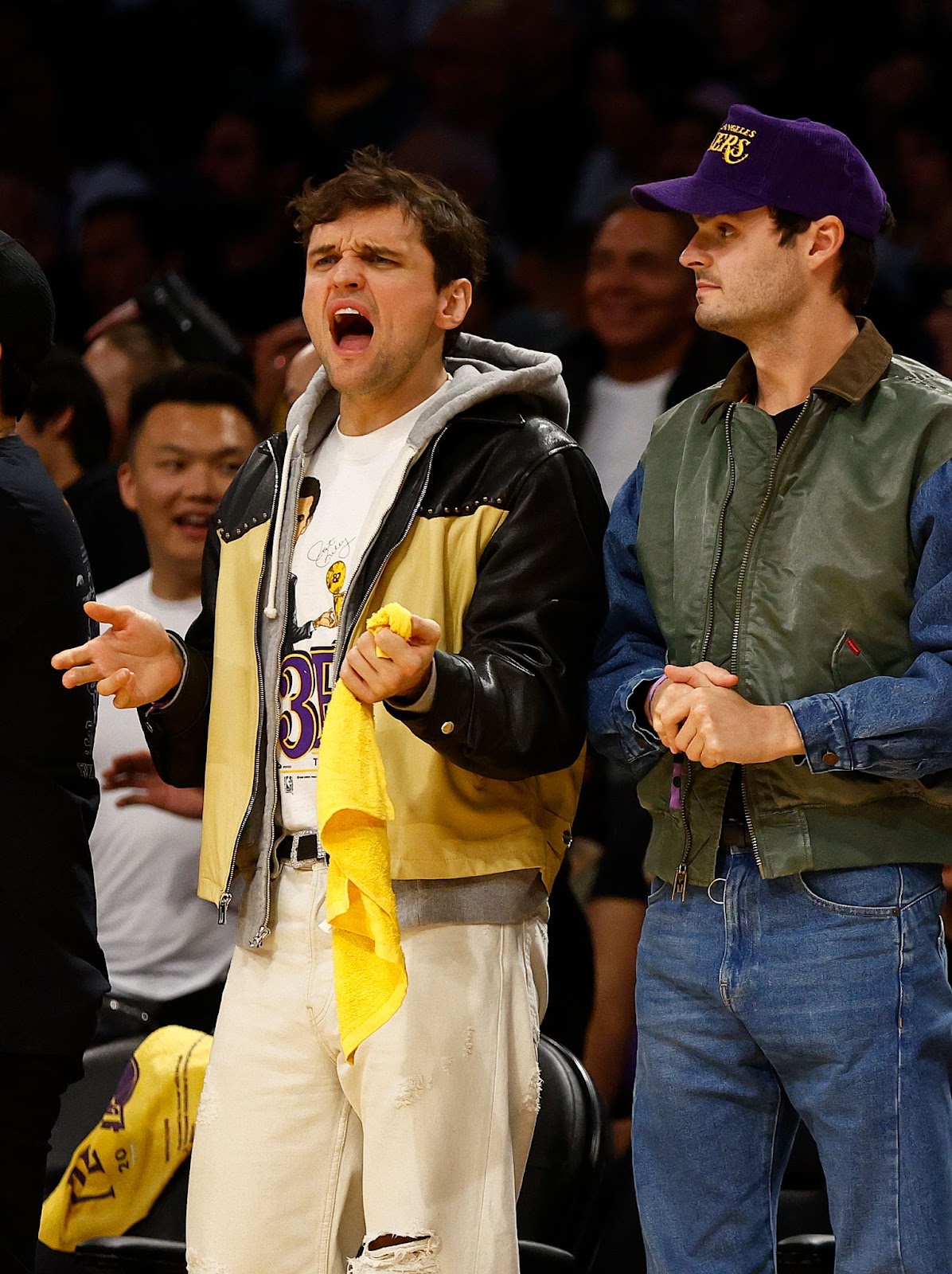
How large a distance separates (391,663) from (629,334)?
2610 mm

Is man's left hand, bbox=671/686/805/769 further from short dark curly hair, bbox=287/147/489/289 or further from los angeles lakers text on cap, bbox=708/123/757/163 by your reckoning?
short dark curly hair, bbox=287/147/489/289

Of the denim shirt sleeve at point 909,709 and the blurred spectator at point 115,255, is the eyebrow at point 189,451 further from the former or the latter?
the blurred spectator at point 115,255

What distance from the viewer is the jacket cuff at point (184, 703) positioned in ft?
8.93

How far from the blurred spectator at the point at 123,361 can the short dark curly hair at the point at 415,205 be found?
8.51 feet

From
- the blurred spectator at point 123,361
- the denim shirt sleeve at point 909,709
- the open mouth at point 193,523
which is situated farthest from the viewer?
the blurred spectator at point 123,361

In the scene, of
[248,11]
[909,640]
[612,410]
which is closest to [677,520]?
[909,640]

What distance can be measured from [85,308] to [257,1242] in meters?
4.98

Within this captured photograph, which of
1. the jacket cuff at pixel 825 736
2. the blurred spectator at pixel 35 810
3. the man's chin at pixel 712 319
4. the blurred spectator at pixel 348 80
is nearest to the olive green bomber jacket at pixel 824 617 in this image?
the jacket cuff at pixel 825 736

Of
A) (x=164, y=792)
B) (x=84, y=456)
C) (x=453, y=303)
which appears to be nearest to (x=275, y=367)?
(x=84, y=456)

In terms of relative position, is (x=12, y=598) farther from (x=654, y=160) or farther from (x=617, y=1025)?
(x=654, y=160)

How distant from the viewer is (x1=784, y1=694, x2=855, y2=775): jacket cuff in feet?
7.48

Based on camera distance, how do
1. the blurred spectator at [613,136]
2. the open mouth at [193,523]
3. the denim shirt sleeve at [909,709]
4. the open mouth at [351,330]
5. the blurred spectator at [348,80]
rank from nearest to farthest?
the denim shirt sleeve at [909,709]
the open mouth at [351,330]
the open mouth at [193,523]
the blurred spectator at [613,136]
the blurred spectator at [348,80]

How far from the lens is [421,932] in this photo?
98.1 inches

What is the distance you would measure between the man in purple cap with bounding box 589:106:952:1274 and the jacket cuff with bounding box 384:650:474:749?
241mm
